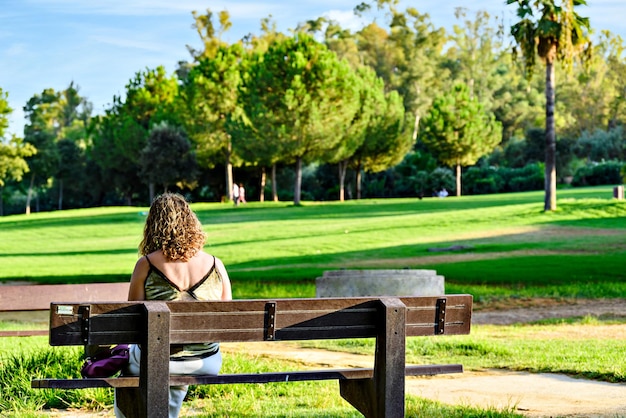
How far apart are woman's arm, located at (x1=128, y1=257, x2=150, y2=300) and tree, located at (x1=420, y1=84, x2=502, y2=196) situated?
64110 mm

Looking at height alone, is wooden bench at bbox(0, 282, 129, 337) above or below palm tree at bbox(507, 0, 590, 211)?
below

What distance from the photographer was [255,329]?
5.61 m

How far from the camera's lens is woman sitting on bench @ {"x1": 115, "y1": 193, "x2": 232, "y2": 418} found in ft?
19.3

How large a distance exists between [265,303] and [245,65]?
214 ft

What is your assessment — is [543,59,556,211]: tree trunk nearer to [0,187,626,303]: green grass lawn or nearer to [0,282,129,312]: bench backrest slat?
[0,187,626,303]: green grass lawn

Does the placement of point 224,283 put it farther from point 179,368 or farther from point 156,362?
point 156,362

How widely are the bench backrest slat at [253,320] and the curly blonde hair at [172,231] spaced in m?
0.54

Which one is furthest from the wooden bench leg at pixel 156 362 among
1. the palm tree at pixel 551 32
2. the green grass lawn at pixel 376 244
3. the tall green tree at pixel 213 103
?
the tall green tree at pixel 213 103

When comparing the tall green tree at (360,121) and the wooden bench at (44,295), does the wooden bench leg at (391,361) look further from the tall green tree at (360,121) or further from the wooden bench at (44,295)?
the tall green tree at (360,121)

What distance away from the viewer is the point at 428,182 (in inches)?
2923

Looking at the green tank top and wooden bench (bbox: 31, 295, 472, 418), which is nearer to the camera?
wooden bench (bbox: 31, 295, 472, 418)

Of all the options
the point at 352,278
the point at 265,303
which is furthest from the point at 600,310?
the point at 265,303

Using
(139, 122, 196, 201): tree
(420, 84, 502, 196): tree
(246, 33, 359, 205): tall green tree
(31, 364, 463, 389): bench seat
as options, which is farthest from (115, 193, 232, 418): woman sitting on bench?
(139, 122, 196, 201): tree

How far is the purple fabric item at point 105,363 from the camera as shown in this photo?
5.93 meters
